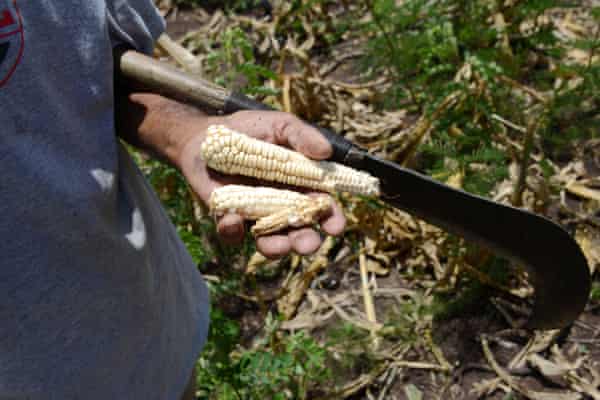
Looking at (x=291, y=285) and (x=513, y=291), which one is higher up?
(x=513, y=291)

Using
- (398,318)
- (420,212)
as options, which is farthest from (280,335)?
(420,212)

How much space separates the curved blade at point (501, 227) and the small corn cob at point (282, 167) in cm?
6

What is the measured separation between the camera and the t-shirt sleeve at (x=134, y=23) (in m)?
1.49

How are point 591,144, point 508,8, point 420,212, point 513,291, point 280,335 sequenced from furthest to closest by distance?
point 508,8, point 591,144, point 280,335, point 513,291, point 420,212

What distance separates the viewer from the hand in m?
1.50

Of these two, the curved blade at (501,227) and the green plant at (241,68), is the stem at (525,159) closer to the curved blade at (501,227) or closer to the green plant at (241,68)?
the curved blade at (501,227)

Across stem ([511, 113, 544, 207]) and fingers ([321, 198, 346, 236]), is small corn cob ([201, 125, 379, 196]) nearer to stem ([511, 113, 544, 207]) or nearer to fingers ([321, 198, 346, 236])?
fingers ([321, 198, 346, 236])

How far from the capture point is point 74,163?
130 centimetres

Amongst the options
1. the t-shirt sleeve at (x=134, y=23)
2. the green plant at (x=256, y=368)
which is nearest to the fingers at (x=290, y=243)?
the t-shirt sleeve at (x=134, y=23)

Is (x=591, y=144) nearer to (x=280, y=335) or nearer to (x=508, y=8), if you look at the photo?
(x=508, y=8)

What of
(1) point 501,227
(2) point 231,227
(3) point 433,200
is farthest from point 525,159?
(2) point 231,227

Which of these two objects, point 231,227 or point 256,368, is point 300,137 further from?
point 256,368

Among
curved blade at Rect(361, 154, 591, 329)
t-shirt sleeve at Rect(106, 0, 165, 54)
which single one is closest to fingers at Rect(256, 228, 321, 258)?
curved blade at Rect(361, 154, 591, 329)

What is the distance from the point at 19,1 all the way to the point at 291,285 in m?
2.30
